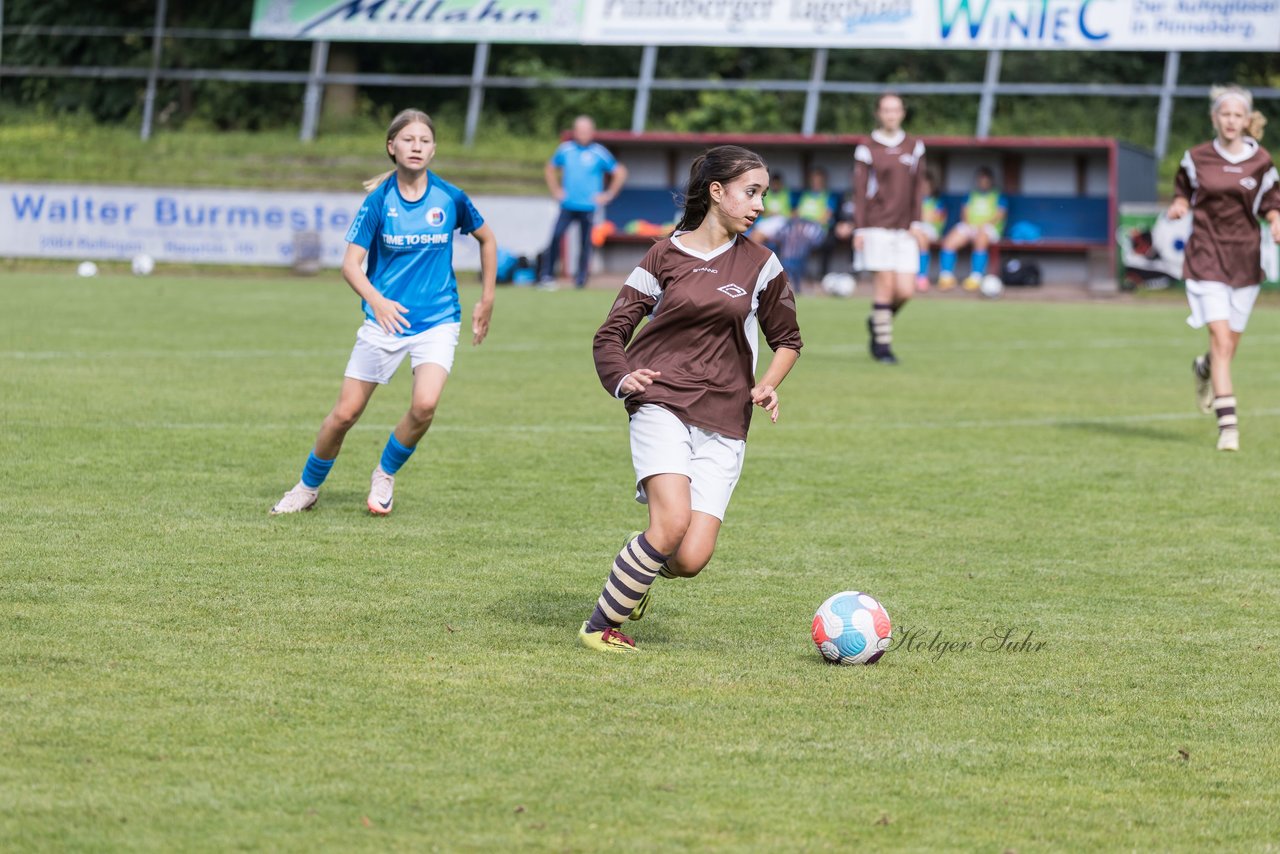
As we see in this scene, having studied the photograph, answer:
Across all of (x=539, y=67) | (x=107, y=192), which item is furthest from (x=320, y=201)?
(x=539, y=67)

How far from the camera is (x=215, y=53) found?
37594 mm

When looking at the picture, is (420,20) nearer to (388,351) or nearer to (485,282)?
(485,282)

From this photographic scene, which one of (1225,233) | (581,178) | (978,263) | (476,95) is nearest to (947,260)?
(978,263)

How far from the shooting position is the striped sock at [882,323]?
1564 centimetres

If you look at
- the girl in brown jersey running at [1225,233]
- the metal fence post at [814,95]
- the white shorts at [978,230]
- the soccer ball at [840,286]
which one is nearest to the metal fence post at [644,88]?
the metal fence post at [814,95]

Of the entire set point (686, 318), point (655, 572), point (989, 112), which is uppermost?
point (989, 112)

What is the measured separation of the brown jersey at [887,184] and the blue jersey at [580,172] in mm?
9524

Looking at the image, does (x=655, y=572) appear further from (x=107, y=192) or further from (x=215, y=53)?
(x=215, y=53)

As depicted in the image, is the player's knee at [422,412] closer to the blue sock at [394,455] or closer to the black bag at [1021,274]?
the blue sock at [394,455]

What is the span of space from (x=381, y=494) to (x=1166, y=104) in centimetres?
2630

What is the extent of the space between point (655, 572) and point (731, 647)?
42 cm

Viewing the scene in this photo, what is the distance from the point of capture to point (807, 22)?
103 feet

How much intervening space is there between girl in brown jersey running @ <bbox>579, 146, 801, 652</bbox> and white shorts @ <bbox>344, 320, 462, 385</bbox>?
2305 millimetres

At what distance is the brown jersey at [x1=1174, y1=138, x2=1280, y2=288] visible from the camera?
11.1 m
